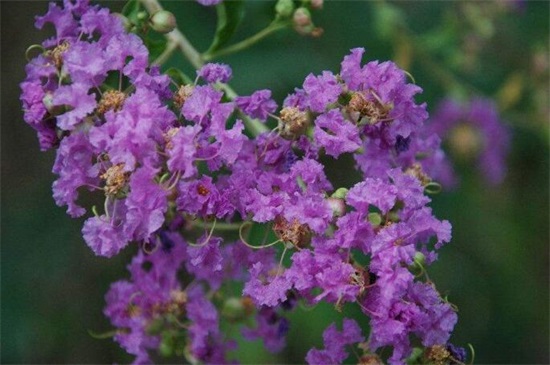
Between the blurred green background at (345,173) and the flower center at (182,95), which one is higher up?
the flower center at (182,95)

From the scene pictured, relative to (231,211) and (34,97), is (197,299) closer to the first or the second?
(231,211)

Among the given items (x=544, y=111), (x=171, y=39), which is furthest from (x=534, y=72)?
(x=171, y=39)

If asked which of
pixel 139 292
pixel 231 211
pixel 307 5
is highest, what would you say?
pixel 307 5

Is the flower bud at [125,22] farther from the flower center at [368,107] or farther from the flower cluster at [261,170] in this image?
the flower center at [368,107]

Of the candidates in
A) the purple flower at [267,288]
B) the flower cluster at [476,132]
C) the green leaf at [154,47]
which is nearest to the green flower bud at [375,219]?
the purple flower at [267,288]

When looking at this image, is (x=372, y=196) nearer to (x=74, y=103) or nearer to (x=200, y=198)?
(x=200, y=198)

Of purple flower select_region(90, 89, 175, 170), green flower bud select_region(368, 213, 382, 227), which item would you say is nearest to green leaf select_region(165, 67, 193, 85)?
purple flower select_region(90, 89, 175, 170)

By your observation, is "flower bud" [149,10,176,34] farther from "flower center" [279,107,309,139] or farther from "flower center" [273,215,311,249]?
"flower center" [273,215,311,249]
